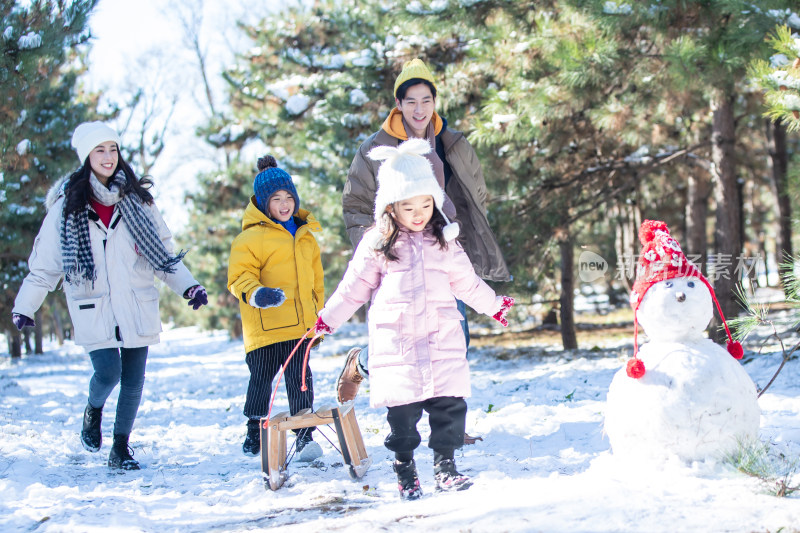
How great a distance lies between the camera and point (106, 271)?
3875mm

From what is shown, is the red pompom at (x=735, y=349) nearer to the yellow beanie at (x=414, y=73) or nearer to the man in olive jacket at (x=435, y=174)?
the man in olive jacket at (x=435, y=174)

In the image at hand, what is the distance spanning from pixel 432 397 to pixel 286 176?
1739 mm

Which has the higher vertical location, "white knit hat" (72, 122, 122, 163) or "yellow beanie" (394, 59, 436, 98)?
"yellow beanie" (394, 59, 436, 98)

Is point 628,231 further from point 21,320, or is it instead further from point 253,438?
point 21,320

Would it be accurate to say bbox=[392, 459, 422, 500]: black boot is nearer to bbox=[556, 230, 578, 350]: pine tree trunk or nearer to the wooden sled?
the wooden sled

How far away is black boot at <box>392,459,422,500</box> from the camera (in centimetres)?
289

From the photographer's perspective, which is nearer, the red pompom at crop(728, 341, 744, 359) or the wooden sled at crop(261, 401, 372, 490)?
the red pompom at crop(728, 341, 744, 359)

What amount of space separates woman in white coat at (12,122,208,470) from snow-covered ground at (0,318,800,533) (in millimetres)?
510

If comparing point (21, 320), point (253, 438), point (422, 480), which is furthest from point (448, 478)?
point (21, 320)

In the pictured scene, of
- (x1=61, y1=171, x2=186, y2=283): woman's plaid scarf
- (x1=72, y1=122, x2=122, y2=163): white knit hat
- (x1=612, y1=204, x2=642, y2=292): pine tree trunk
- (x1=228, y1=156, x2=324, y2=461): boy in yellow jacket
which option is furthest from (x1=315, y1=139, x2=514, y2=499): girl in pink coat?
(x1=612, y1=204, x2=642, y2=292): pine tree trunk

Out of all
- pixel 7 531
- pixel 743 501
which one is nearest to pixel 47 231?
pixel 7 531

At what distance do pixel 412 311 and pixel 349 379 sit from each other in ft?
3.60

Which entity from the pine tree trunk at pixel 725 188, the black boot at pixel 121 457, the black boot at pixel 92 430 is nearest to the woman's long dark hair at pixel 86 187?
the black boot at pixel 92 430

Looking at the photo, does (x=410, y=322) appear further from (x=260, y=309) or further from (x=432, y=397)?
(x=260, y=309)
